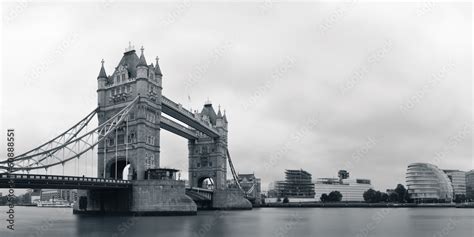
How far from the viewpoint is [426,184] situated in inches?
7042

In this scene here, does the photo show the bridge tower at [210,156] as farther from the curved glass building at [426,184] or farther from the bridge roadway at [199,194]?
the curved glass building at [426,184]

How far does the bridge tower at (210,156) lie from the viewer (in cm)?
12294

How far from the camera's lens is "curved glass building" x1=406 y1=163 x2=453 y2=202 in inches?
7023

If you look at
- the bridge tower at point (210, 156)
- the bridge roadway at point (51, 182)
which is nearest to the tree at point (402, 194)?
the bridge tower at point (210, 156)

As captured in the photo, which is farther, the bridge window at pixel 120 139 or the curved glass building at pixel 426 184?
the curved glass building at pixel 426 184

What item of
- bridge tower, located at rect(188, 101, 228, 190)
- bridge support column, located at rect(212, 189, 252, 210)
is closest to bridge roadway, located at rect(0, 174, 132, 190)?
bridge support column, located at rect(212, 189, 252, 210)

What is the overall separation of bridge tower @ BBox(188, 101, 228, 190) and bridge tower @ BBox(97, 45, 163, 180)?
40.1 m

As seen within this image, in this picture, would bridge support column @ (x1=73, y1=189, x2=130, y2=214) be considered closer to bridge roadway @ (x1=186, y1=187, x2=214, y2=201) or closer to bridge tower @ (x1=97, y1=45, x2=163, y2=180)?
bridge tower @ (x1=97, y1=45, x2=163, y2=180)

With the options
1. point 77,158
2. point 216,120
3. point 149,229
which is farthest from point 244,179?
point 149,229

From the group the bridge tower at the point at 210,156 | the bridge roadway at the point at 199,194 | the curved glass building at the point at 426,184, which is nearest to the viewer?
the bridge roadway at the point at 199,194

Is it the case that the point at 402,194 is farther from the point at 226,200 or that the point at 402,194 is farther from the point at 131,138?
the point at 131,138

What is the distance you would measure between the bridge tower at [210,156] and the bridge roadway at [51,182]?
56.4 m

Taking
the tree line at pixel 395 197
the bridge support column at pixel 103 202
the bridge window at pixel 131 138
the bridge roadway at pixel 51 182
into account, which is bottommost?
the tree line at pixel 395 197

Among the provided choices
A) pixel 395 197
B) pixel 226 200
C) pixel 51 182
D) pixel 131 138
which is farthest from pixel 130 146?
pixel 395 197
